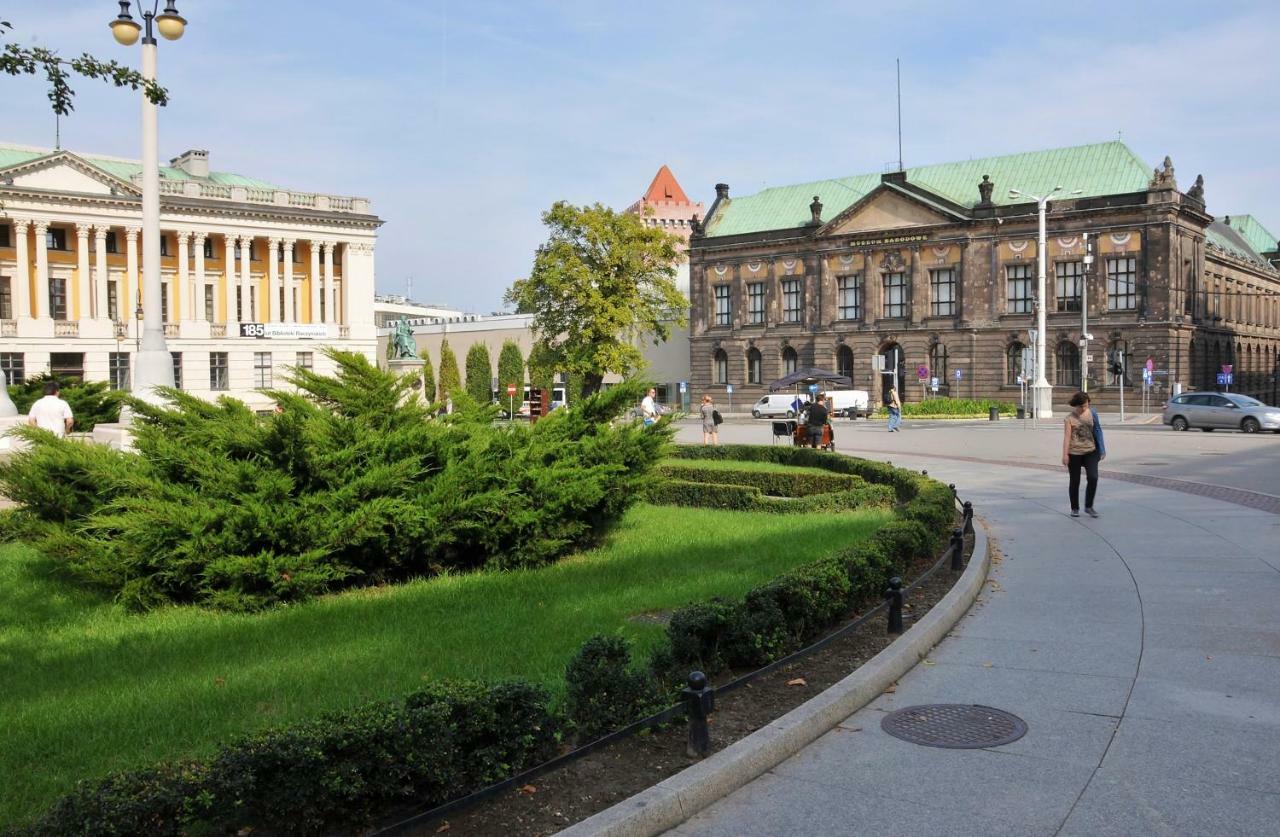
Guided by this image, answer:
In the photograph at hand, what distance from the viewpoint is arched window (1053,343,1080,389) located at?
2477 inches

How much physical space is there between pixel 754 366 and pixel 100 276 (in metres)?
44.5

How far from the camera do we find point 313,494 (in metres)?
9.81

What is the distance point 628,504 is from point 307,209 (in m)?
64.2

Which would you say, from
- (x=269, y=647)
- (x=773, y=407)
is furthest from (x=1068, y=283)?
→ (x=269, y=647)

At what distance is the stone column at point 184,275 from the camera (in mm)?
66125

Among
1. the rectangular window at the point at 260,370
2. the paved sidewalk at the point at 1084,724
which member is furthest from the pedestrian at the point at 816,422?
the rectangular window at the point at 260,370

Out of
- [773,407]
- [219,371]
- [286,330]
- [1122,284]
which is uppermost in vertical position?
[1122,284]

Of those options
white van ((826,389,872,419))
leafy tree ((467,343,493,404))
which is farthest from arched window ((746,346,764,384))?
leafy tree ((467,343,493,404))

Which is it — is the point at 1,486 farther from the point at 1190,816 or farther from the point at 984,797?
the point at 1190,816

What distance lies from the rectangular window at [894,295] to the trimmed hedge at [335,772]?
6830cm

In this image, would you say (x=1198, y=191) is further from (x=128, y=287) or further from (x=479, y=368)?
(x=128, y=287)

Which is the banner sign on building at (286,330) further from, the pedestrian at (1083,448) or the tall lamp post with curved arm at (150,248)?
the pedestrian at (1083,448)

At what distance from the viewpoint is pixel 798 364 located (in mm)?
75438

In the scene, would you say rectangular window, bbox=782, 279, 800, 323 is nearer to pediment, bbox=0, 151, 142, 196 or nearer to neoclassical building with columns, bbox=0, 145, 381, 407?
neoclassical building with columns, bbox=0, 145, 381, 407
